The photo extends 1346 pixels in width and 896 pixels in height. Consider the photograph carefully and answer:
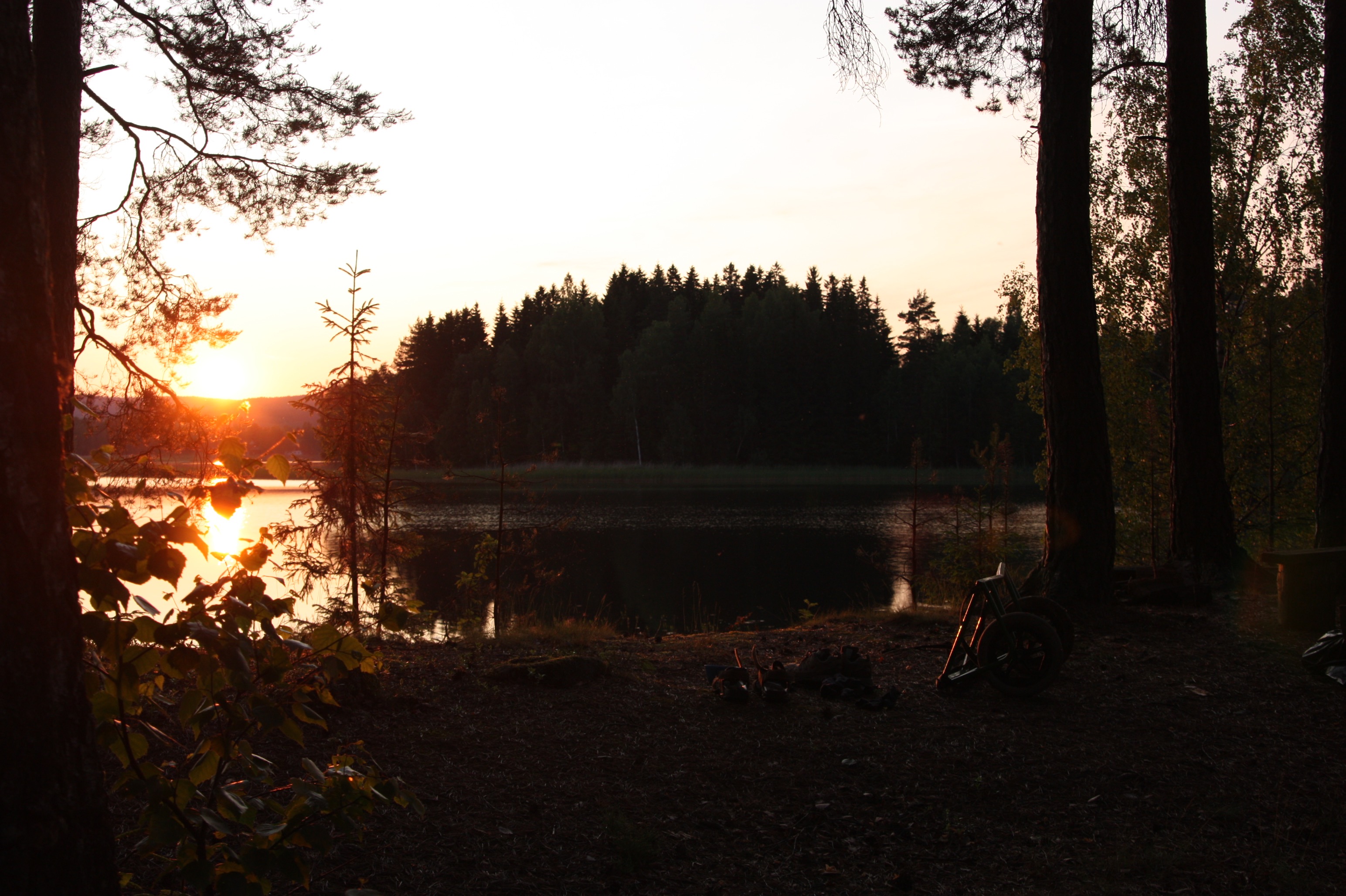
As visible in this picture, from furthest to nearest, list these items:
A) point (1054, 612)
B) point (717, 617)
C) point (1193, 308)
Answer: point (717, 617) < point (1193, 308) < point (1054, 612)

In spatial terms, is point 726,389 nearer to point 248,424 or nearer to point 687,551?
point 687,551

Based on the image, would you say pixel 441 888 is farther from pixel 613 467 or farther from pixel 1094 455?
pixel 613 467

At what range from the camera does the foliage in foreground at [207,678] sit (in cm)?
153

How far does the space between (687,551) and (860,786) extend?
60.3 ft

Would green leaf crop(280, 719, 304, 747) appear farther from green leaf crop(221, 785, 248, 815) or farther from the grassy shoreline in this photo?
the grassy shoreline

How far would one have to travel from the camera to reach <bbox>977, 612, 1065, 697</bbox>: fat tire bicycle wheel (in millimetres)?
4770

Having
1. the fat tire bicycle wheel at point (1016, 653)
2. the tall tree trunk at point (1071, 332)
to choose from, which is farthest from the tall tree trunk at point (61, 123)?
the tall tree trunk at point (1071, 332)

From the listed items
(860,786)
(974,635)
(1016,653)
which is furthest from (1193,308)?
(860,786)

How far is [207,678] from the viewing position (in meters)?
1.61

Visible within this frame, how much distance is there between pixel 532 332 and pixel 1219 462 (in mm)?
56972

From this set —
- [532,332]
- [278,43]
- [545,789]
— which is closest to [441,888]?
[545,789]

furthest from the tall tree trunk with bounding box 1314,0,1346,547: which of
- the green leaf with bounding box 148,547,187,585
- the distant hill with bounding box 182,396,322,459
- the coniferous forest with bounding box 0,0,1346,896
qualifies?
the green leaf with bounding box 148,547,187,585

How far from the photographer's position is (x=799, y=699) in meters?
4.77

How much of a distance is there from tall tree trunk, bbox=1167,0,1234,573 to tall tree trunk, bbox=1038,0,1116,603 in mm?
2107
